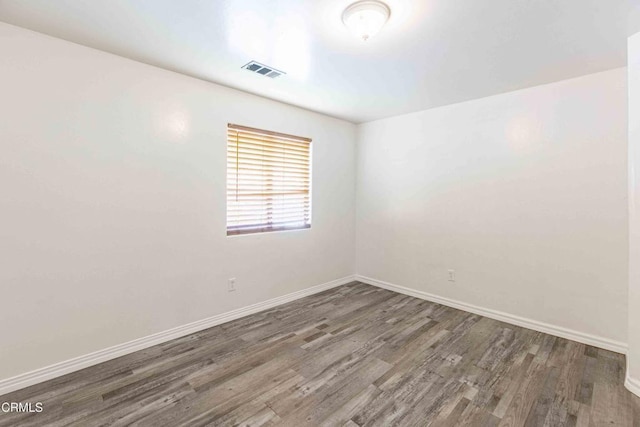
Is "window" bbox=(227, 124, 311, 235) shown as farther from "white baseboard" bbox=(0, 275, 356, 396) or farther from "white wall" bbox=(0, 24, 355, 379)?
"white baseboard" bbox=(0, 275, 356, 396)

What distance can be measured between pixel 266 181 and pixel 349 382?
2.24 m

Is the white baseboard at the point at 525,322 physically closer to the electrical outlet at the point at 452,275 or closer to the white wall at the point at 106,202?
the electrical outlet at the point at 452,275

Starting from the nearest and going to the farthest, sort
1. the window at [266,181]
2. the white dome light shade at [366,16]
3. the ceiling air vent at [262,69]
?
1. the white dome light shade at [366,16]
2. the ceiling air vent at [262,69]
3. the window at [266,181]

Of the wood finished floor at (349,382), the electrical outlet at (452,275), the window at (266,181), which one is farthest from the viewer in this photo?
the electrical outlet at (452,275)

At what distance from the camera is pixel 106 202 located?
91.1 inches

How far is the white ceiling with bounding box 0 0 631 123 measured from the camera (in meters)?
1.72

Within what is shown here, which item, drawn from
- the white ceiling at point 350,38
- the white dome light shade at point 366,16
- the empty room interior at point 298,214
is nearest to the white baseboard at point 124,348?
the empty room interior at point 298,214

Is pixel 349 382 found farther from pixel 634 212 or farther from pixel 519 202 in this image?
pixel 519 202

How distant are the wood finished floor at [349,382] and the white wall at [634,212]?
0.67 ft

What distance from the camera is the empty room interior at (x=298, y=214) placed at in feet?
6.01

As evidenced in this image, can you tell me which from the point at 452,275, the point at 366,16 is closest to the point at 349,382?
the point at 452,275

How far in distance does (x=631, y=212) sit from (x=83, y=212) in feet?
13.1

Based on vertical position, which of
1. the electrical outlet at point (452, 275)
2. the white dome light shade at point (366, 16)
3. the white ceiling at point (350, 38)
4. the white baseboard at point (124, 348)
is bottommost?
the white baseboard at point (124, 348)

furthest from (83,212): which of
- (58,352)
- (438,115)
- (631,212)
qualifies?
(631,212)
